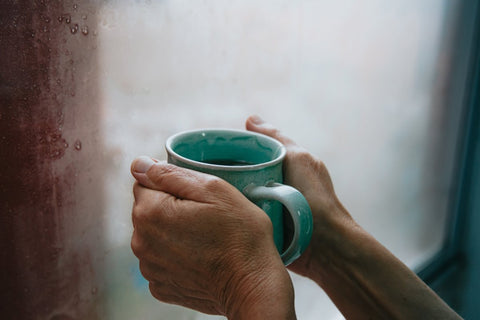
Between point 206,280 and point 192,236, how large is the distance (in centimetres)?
6

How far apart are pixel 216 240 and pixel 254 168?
99 mm

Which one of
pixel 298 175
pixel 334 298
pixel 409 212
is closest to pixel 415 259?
pixel 409 212

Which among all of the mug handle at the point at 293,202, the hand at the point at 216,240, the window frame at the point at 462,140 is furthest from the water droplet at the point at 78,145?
the window frame at the point at 462,140

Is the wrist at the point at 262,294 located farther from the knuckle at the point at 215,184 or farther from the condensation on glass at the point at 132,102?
the condensation on glass at the point at 132,102

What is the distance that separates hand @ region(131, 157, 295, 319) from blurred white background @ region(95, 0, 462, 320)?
0.52 feet

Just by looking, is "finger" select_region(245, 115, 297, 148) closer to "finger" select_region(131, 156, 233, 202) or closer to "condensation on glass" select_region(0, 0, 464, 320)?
"condensation on glass" select_region(0, 0, 464, 320)

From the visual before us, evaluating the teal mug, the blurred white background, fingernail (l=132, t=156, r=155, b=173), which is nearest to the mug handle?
the teal mug

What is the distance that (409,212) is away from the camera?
1.34 meters

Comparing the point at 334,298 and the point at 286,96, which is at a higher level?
the point at 286,96

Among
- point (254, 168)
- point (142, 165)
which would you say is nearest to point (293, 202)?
point (254, 168)

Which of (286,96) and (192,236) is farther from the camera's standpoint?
(286,96)

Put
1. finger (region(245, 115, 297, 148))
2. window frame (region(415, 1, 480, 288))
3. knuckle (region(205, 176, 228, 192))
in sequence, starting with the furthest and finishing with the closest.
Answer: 1. window frame (region(415, 1, 480, 288))
2. finger (region(245, 115, 297, 148))
3. knuckle (region(205, 176, 228, 192))

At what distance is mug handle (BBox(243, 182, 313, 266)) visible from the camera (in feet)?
1.57

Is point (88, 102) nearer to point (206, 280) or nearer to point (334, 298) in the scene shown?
point (206, 280)
